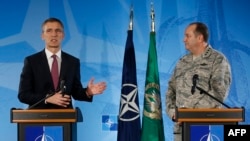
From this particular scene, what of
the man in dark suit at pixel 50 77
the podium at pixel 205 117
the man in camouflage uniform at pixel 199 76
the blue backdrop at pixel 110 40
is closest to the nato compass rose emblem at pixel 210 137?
the podium at pixel 205 117

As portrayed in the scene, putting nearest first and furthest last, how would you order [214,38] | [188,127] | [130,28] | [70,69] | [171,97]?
[188,127] < [70,69] < [171,97] < [130,28] < [214,38]

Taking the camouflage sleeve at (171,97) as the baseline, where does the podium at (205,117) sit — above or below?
below

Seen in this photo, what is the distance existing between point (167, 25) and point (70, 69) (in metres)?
1.70

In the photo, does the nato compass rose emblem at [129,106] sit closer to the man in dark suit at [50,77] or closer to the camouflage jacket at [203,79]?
the camouflage jacket at [203,79]

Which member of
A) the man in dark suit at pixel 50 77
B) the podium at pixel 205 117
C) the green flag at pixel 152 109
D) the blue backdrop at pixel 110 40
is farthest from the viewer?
the blue backdrop at pixel 110 40

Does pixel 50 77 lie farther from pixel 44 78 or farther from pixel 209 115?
pixel 209 115

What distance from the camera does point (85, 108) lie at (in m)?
5.53

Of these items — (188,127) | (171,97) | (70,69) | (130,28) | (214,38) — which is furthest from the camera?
(214,38)

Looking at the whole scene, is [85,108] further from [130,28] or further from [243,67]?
[243,67]

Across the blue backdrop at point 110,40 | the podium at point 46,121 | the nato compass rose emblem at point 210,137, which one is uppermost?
the blue backdrop at point 110,40

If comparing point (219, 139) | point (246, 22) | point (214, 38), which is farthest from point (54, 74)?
point (246, 22)

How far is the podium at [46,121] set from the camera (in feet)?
11.8

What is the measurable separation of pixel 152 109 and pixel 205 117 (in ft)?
4.30

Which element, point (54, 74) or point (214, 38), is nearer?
point (54, 74)
